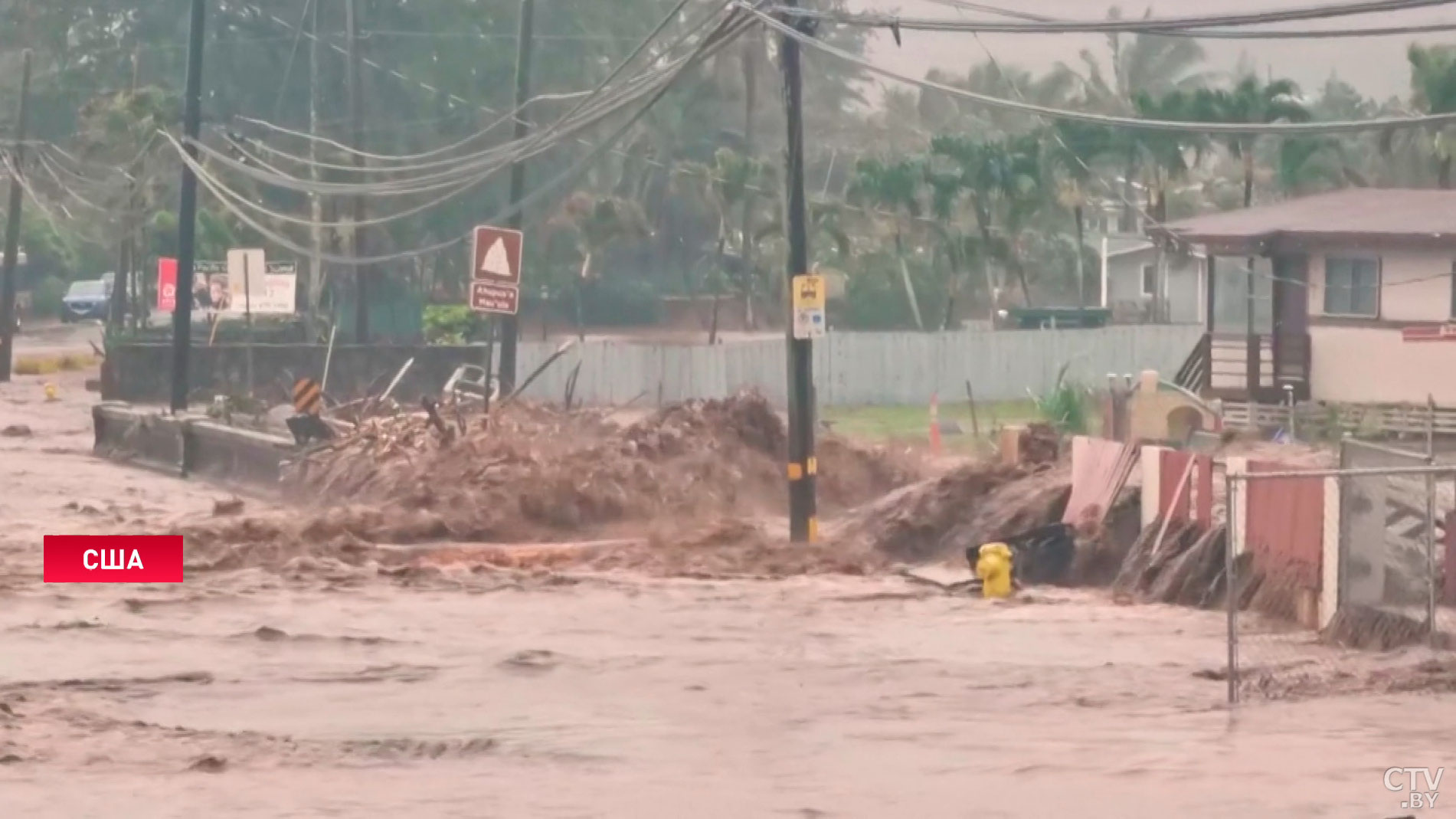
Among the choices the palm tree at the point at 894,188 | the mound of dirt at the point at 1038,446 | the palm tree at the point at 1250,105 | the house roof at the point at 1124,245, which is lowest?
the mound of dirt at the point at 1038,446

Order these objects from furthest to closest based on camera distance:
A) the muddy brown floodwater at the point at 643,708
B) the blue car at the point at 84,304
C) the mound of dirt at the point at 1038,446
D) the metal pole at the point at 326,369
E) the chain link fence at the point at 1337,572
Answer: the blue car at the point at 84,304
the metal pole at the point at 326,369
the mound of dirt at the point at 1038,446
the chain link fence at the point at 1337,572
the muddy brown floodwater at the point at 643,708

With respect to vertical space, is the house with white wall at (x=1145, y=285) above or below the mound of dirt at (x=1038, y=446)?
above

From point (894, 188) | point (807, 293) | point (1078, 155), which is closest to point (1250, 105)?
point (1078, 155)

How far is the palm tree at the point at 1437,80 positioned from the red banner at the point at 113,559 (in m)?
30.0

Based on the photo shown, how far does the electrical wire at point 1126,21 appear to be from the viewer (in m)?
14.8

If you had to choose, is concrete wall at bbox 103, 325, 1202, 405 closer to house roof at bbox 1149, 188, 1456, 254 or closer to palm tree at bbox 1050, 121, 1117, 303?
palm tree at bbox 1050, 121, 1117, 303

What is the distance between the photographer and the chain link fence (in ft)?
46.3

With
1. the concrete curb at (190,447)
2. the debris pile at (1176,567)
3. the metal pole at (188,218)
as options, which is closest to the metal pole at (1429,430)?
the debris pile at (1176,567)

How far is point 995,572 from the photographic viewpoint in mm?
19578

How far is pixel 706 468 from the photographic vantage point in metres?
27.4

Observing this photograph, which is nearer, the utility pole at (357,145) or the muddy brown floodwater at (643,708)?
the muddy brown floodwater at (643,708)

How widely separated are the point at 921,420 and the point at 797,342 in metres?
21.4

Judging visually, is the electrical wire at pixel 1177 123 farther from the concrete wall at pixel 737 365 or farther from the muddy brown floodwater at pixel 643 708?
the concrete wall at pixel 737 365

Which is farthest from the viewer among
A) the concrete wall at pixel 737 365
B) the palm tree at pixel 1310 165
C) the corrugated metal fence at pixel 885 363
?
the palm tree at pixel 1310 165
